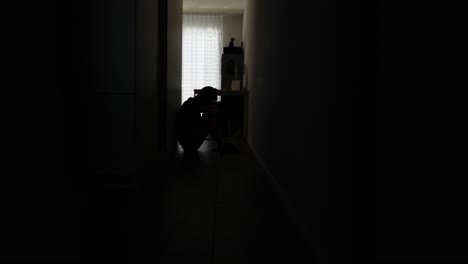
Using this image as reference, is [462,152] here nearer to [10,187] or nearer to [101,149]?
[10,187]

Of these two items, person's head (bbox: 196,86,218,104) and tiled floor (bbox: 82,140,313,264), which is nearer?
tiled floor (bbox: 82,140,313,264)

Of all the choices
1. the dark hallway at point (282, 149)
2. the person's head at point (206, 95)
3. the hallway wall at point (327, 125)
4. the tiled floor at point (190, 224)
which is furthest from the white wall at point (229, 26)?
the hallway wall at point (327, 125)

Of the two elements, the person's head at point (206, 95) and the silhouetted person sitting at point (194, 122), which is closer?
the silhouetted person sitting at point (194, 122)


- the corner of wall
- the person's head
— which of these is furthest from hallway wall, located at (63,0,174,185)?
the person's head

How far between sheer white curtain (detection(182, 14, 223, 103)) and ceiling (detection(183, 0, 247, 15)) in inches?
12.5

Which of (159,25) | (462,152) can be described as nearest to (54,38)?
(462,152)

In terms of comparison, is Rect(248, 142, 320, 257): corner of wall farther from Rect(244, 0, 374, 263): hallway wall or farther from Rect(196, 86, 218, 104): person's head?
Rect(196, 86, 218, 104): person's head

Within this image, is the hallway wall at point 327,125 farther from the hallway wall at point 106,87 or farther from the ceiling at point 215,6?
the ceiling at point 215,6

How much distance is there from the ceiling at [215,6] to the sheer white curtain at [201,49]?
0.32 m

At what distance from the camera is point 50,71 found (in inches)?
47.4

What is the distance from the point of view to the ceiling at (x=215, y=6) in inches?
301

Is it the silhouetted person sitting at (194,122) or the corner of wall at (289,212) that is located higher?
the silhouetted person sitting at (194,122)

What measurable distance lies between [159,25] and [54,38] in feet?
8.13

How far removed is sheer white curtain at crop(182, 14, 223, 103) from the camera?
8867 millimetres
